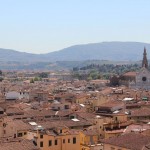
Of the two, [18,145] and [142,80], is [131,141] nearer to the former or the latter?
[18,145]

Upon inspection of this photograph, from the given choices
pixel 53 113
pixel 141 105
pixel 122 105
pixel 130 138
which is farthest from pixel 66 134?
pixel 141 105

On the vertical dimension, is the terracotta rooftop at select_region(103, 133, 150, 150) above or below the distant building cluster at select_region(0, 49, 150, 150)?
above

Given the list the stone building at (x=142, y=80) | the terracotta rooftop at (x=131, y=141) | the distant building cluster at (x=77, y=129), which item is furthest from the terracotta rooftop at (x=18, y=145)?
the stone building at (x=142, y=80)

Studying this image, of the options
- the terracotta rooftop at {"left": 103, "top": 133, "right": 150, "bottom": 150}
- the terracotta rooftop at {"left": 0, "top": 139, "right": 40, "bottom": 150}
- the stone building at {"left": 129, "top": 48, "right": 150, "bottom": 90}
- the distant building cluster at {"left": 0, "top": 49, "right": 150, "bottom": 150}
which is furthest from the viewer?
the stone building at {"left": 129, "top": 48, "right": 150, "bottom": 90}

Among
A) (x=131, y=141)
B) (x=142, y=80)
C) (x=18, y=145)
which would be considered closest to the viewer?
(x=131, y=141)

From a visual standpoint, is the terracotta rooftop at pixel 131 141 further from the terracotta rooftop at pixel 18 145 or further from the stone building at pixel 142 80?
the stone building at pixel 142 80

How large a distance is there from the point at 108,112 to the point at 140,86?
65.0 metres

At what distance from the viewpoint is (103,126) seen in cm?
4503

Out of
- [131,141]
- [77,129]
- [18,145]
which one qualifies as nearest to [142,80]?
[77,129]

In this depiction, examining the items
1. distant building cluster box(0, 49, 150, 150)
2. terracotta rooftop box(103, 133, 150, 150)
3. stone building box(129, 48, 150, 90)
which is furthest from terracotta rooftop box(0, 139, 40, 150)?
stone building box(129, 48, 150, 90)

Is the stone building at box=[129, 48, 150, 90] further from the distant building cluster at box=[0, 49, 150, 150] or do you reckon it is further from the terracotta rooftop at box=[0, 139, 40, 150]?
the terracotta rooftop at box=[0, 139, 40, 150]

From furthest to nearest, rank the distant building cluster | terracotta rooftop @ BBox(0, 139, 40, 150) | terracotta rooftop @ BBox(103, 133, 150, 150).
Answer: the distant building cluster, terracotta rooftop @ BBox(0, 139, 40, 150), terracotta rooftop @ BBox(103, 133, 150, 150)

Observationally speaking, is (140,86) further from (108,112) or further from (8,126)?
(8,126)

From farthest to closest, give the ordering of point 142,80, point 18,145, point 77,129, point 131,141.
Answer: point 142,80 < point 77,129 < point 18,145 < point 131,141
